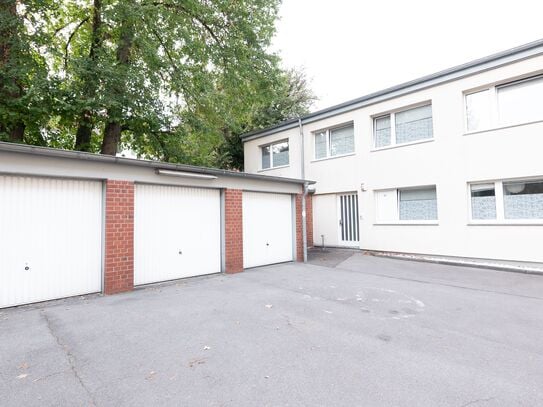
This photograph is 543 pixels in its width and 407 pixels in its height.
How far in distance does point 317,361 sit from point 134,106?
10.2m

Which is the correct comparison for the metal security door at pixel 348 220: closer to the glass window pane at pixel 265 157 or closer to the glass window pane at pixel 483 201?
the glass window pane at pixel 483 201

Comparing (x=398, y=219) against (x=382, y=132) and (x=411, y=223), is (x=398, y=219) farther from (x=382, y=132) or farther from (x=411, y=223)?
(x=382, y=132)

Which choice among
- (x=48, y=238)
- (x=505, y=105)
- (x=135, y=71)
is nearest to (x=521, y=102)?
(x=505, y=105)

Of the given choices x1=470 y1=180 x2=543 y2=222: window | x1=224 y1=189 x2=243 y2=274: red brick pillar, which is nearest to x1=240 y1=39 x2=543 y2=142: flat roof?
x1=470 y1=180 x2=543 y2=222: window

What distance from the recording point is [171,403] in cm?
251

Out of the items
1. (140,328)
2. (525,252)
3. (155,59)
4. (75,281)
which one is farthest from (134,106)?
(525,252)

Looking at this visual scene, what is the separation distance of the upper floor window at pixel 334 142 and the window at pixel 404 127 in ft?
3.37

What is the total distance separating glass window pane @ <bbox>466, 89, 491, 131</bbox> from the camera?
8.67m

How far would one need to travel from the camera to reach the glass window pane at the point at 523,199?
7.80 metres

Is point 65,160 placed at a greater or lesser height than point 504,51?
lesser

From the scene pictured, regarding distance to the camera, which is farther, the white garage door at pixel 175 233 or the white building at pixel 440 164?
the white building at pixel 440 164

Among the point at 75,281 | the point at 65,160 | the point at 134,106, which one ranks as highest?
the point at 134,106

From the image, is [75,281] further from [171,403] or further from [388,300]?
[388,300]

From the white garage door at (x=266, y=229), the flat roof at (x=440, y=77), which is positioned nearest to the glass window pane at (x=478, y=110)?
the flat roof at (x=440, y=77)
